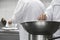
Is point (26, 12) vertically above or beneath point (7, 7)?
beneath

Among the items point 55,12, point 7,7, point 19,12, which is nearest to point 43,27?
point 55,12

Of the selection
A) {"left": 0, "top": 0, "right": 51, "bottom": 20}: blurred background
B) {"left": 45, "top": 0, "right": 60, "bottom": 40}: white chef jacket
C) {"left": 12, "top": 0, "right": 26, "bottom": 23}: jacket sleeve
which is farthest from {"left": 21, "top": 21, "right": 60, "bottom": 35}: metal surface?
{"left": 0, "top": 0, "right": 51, "bottom": 20}: blurred background

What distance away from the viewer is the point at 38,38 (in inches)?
40.1

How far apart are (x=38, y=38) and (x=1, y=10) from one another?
3953 mm

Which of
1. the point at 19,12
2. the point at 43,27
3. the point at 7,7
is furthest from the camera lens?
the point at 7,7

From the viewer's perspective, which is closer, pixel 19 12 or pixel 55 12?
pixel 55 12

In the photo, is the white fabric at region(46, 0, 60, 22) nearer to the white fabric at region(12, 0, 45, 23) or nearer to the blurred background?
the white fabric at region(12, 0, 45, 23)

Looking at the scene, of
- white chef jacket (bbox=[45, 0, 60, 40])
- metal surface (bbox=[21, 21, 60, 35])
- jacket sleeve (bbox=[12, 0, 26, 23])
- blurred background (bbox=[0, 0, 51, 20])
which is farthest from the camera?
blurred background (bbox=[0, 0, 51, 20])

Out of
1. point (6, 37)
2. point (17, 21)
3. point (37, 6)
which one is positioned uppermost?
point (37, 6)

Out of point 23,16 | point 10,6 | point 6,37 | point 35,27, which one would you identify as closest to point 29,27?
point 35,27

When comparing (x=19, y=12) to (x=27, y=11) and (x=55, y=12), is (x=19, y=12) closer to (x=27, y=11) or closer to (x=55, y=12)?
(x=27, y=11)

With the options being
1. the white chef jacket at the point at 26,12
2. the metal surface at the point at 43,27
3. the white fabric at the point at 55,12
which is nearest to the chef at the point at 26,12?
the white chef jacket at the point at 26,12

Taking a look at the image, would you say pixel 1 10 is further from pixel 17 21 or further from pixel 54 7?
pixel 54 7

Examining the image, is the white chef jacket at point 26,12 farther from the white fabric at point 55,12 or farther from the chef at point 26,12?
the white fabric at point 55,12
